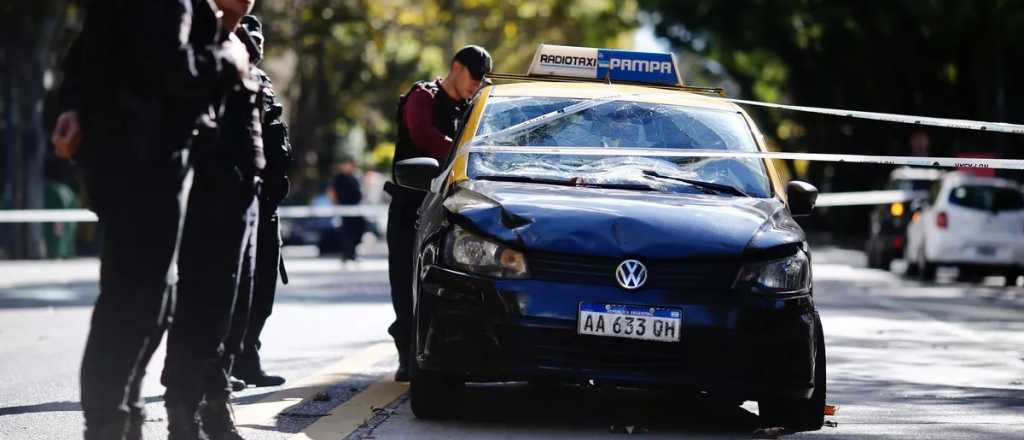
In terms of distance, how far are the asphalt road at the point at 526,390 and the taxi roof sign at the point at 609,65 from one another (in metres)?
1.88

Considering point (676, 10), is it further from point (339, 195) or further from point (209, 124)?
point (209, 124)

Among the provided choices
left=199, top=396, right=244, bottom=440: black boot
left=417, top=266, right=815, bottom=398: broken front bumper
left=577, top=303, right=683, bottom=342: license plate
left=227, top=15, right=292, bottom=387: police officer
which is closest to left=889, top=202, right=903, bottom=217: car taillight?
left=227, top=15, right=292, bottom=387: police officer

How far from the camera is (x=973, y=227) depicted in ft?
83.6

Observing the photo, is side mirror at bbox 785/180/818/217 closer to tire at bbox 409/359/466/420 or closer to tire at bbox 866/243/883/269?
tire at bbox 409/359/466/420

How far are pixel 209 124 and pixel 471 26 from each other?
4470 centimetres

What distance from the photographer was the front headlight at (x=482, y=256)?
24.8ft

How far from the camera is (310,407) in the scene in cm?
848

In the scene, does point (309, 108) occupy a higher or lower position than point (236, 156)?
higher

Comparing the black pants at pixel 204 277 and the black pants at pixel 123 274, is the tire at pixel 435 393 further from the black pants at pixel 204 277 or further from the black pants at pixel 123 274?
the black pants at pixel 123 274

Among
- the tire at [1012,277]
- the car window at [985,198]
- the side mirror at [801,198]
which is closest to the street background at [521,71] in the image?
the side mirror at [801,198]

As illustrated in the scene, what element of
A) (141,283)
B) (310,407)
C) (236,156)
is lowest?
(310,407)

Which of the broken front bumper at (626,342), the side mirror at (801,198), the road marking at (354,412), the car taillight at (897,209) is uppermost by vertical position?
the car taillight at (897,209)

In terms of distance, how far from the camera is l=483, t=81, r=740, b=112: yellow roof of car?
923 cm

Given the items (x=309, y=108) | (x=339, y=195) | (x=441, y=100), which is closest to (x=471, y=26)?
(x=309, y=108)
